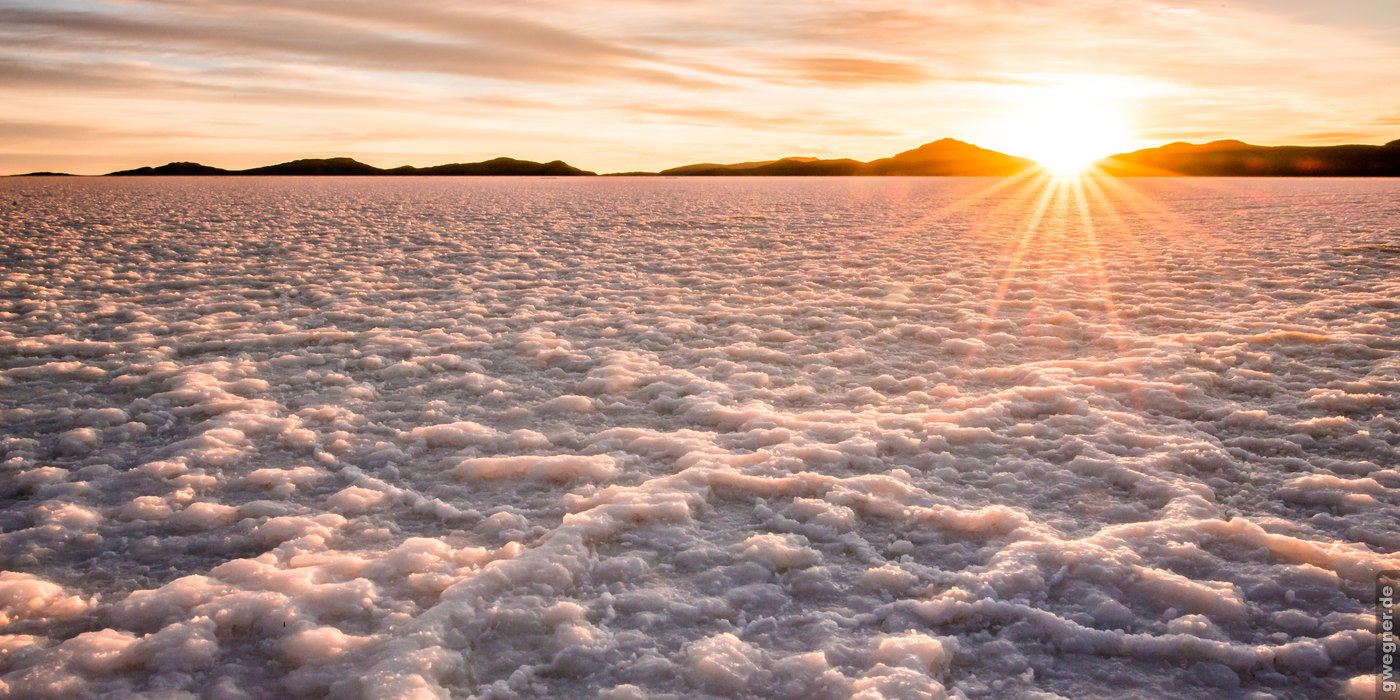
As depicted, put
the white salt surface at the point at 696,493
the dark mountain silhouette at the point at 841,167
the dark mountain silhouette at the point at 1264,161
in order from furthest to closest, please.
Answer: the dark mountain silhouette at the point at 841,167 → the dark mountain silhouette at the point at 1264,161 → the white salt surface at the point at 696,493

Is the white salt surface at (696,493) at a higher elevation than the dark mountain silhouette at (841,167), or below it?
below

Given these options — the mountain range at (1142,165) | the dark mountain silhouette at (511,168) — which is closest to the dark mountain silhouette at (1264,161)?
the mountain range at (1142,165)

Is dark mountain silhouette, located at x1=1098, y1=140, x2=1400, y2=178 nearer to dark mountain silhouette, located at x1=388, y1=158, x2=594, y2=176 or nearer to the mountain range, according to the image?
the mountain range

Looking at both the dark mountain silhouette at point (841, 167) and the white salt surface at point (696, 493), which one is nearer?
the white salt surface at point (696, 493)

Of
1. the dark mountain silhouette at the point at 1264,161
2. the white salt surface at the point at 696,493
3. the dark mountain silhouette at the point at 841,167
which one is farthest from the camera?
the dark mountain silhouette at the point at 841,167

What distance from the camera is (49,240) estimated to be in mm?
12719

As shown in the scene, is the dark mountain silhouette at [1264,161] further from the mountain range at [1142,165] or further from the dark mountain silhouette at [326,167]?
the dark mountain silhouette at [326,167]

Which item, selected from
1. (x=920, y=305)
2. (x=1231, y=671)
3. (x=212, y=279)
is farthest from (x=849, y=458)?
(x=212, y=279)

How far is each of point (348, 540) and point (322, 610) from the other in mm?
550

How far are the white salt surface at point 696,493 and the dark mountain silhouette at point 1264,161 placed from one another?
132481 millimetres

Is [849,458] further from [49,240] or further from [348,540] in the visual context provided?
[49,240]

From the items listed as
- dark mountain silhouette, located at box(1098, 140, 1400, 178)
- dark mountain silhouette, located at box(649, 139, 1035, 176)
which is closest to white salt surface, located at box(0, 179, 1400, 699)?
dark mountain silhouette, located at box(1098, 140, 1400, 178)

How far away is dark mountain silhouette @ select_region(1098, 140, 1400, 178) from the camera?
12762 cm

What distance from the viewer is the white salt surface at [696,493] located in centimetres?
240
